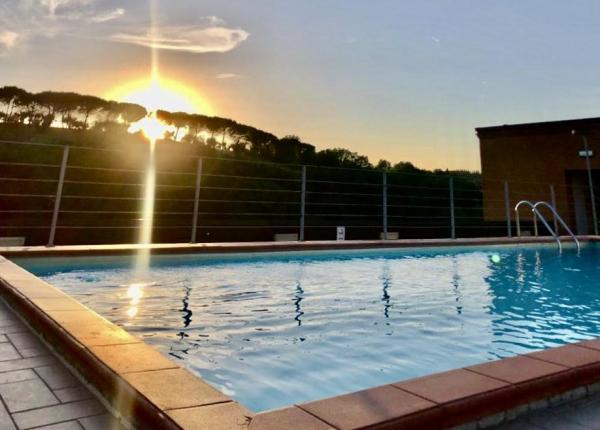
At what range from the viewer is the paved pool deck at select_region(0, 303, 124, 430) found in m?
1.00

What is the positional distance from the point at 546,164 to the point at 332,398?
14363mm

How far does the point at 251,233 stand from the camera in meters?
15.4

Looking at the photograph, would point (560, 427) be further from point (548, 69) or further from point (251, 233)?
point (251, 233)

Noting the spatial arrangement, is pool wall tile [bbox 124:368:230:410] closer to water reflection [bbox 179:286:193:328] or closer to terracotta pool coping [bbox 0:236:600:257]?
water reflection [bbox 179:286:193:328]

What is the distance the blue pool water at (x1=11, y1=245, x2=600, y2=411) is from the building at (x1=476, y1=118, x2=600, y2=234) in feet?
29.8

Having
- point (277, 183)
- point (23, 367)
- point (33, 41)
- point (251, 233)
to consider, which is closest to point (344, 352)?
point (23, 367)

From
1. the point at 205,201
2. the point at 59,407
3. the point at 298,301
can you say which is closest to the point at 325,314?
the point at 298,301

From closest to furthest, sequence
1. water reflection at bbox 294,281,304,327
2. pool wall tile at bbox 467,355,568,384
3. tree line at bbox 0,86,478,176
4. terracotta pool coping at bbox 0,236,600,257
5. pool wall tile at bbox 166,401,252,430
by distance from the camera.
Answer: pool wall tile at bbox 166,401,252,430 → pool wall tile at bbox 467,355,568,384 → water reflection at bbox 294,281,304,327 → terracotta pool coping at bbox 0,236,600,257 → tree line at bbox 0,86,478,176

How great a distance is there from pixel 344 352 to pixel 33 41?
7.47m

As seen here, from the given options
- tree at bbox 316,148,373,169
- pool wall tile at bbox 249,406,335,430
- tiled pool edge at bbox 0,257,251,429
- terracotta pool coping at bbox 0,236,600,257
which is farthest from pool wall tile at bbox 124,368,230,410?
tree at bbox 316,148,373,169

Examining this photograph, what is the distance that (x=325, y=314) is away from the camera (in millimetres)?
2484

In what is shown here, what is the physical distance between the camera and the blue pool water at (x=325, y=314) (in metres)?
1.66

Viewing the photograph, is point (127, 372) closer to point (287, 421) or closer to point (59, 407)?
point (59, 407)

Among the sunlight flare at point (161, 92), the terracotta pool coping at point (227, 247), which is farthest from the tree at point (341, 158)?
the terracotta pool coping at point (227, 247)
